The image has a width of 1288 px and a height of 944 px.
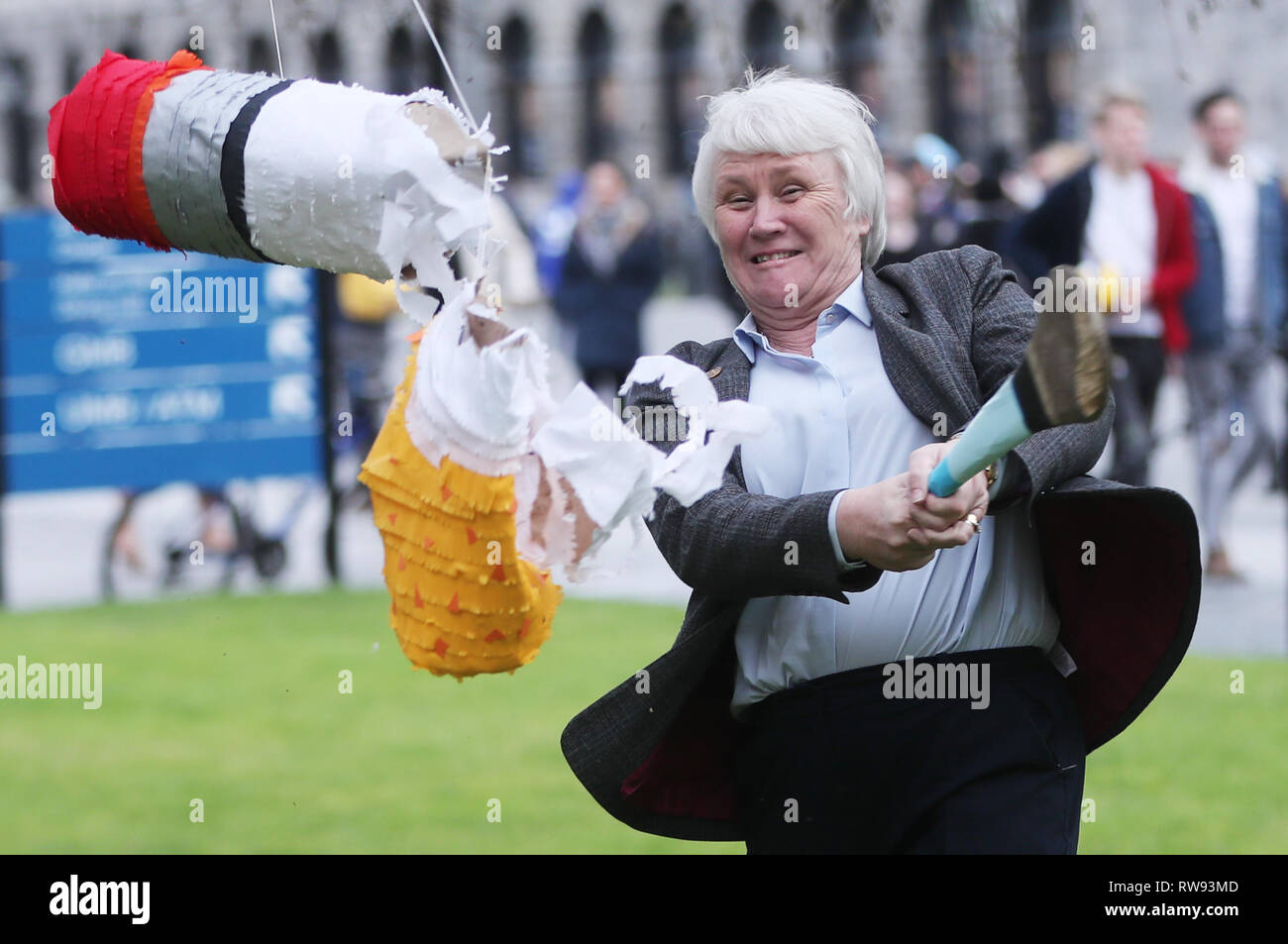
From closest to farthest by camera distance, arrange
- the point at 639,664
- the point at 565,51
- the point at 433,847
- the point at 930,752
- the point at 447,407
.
Answer: the point at 447,407 → the point at 930,752 → the point at 433,847 → the point at 639,664 → the point at 565,51

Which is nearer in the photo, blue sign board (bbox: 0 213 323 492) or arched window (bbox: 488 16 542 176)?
blue sign board (bbox: 0 213 323 492)

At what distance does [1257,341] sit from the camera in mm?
9078

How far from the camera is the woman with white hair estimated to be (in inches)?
109

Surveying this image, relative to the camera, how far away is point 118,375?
955 centimetres

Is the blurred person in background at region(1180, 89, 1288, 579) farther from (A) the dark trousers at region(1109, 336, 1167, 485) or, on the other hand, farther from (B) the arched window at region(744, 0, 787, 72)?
(B) the arched window at region(744, 0, 787, 72)

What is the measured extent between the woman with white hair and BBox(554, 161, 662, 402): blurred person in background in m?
8.65

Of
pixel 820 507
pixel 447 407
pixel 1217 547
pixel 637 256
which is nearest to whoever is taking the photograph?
pixel 447 407

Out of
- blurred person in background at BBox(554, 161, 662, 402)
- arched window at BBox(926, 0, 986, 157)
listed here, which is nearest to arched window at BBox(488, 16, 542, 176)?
arched window at BBox(926, 0, 986, 157)

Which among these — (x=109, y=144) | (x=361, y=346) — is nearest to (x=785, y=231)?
(x=109, y=144)

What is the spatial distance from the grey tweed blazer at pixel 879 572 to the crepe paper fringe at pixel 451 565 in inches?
11.4

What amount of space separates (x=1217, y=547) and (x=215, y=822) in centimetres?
491

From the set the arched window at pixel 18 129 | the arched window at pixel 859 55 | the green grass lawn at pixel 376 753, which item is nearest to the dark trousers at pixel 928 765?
the green grass lawn at pixel 376 753
